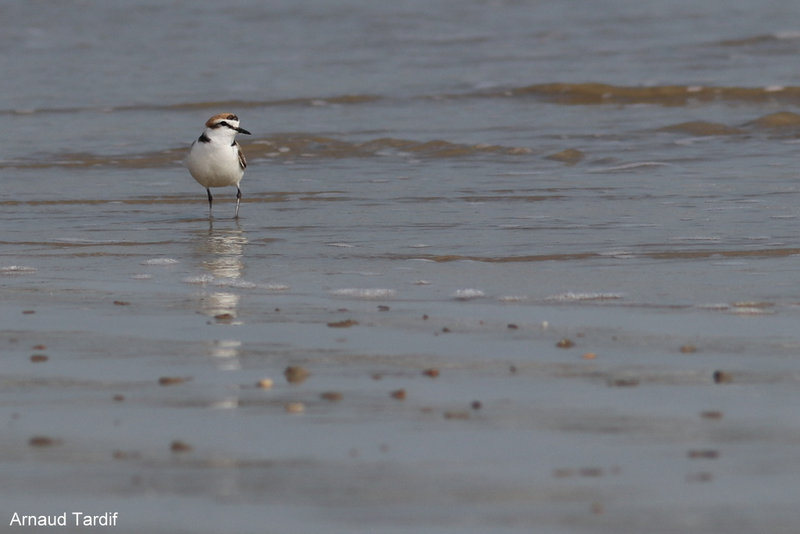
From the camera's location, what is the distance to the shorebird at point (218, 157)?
999 centimetres

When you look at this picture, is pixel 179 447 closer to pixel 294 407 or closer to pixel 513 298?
pixel 294 407

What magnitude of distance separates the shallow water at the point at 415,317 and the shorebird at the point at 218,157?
350 mm

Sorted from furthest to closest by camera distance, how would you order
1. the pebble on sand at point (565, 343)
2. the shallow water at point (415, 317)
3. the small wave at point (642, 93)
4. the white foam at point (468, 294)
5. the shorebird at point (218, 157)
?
the small wave at point (642, 93), the shorebird at point (218, 157), the white foam at point (468, 294), the pebble on sand at point (565, 343), the shallow water at point (415, 317)

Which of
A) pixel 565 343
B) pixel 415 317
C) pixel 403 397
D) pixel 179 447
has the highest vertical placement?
pixel 415 317

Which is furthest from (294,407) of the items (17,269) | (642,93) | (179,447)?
(642,93)

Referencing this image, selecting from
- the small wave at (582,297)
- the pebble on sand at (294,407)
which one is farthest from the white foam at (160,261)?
the pebble on sand at (294,407)

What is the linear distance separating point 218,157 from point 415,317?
15.0 ft

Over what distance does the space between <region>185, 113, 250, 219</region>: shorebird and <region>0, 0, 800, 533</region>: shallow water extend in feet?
1.15

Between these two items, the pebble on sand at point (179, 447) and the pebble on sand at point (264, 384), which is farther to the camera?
the pebble on sand at point (264, 384)

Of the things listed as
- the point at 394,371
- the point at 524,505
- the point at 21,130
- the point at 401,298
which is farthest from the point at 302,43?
the point at 524,505

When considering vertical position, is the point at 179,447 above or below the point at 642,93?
below

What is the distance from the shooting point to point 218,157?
998 centimetres

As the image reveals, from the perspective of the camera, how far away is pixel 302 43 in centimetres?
2311

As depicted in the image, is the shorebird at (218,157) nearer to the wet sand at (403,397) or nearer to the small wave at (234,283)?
the wet sand at (403,397)
